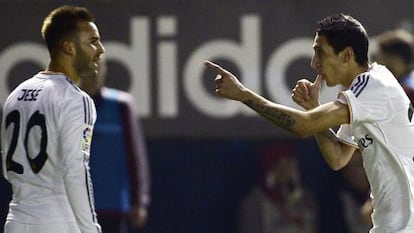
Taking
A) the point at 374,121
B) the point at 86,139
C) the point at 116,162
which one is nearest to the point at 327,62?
the point at 374,121

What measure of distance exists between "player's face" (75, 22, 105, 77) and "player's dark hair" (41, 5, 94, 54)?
0.04 m

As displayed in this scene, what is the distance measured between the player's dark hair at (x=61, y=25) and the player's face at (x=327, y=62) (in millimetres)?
1201

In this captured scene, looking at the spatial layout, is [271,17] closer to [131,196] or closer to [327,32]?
[131,196]

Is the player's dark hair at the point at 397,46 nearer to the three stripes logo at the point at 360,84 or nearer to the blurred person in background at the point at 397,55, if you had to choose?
the blurred person in background at the point at 397,55

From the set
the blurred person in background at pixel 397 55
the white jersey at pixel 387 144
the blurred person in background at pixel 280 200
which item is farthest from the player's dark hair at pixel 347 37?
the blurred person in background at pixel 280 200

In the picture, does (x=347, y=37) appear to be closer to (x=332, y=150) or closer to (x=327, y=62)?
(x=327, y=62)

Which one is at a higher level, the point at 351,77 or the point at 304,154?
the point at 351,77

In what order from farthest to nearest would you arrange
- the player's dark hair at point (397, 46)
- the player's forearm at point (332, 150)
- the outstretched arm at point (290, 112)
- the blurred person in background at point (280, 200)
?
the blurred person in background at point (280, 200)
the player's dark hair at point (397, 46)
the player's forearm at point (332, 150)
the outstretched arm at point (290, 112)

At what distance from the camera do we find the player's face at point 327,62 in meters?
7.48

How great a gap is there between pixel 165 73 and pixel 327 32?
3.61 metres

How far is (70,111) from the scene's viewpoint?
296 inches

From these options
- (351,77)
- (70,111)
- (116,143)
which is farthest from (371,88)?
(116,143)

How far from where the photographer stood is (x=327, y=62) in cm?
750

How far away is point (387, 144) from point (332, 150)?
51cm
